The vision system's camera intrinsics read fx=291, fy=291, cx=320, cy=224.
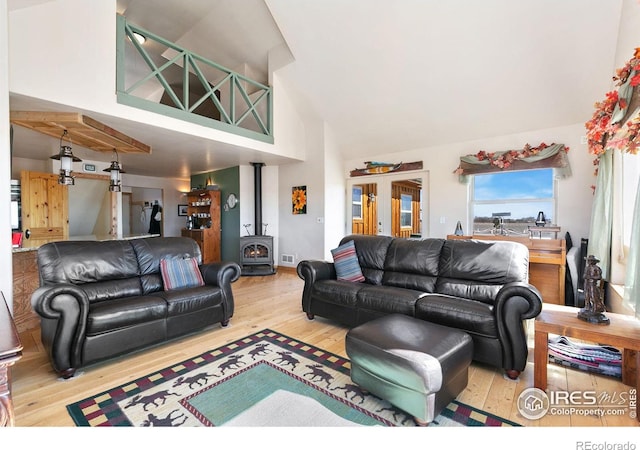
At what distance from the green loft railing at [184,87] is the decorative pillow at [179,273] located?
6.58 ft

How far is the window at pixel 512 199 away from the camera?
4.54 metres

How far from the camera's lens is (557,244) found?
3943 mm

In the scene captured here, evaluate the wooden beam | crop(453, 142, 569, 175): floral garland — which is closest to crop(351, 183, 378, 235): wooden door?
crop(453, 142, 569, 175): floral garland

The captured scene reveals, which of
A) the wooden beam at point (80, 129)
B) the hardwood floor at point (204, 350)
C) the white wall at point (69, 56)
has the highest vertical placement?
the white wall at point (69, 56)

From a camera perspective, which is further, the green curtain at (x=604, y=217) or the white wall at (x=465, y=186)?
the white wall at (x=465, y=186)

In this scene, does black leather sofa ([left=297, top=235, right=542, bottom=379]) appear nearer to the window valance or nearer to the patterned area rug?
the patterned area rug

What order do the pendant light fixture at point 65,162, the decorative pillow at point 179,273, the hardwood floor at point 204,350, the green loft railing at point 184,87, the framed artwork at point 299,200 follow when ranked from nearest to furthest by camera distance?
the hardwood floor at point 204,350
the decorative pillow at point 179,273
the pendant light fixture at point 65,162
the green loft railing at point 184,87
the framed artwork at point 299,200

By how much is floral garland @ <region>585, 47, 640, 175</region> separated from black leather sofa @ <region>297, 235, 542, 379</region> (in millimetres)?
1058

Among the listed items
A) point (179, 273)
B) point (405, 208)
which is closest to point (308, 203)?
point (405, 208)

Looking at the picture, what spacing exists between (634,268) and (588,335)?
652 millimetres

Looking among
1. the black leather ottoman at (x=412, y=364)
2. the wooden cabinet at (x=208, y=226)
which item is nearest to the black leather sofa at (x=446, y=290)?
the black leather ottoman at (x=412, y=364)

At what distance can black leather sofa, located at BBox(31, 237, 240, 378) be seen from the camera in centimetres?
218

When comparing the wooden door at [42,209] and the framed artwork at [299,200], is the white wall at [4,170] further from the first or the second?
the framed artwork at [299,200]
